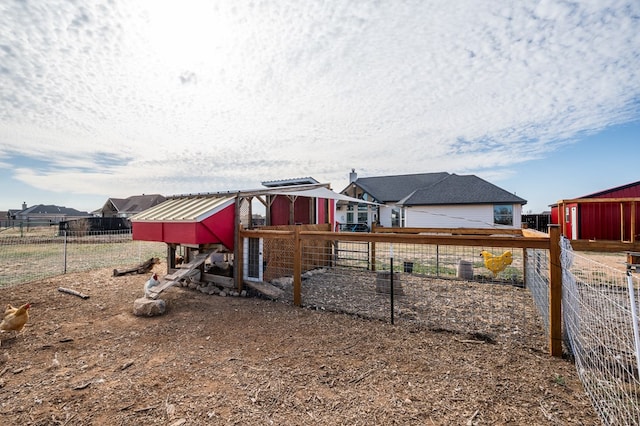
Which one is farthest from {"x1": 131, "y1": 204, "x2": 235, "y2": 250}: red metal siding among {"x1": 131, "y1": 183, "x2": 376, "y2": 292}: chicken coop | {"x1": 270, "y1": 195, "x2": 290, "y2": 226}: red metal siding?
{"x1": 270, "y1": 195, "x2": 290, "y2": 226}: red metal siding

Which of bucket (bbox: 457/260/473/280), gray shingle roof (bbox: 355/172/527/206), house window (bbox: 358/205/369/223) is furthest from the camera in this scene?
house window (bbox: 358/205/369/223)

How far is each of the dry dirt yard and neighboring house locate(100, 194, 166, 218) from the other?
133 feet

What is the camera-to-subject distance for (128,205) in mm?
41875

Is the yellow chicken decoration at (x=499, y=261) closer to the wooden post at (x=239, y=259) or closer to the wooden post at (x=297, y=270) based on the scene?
the wooden post at (x=297, y=270)

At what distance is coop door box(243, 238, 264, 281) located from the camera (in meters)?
5.93

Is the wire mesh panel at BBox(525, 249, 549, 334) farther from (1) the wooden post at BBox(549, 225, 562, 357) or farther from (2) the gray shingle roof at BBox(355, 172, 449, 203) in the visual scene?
(2) the gray shingle roof at BBox(355, 172, 449, 203)

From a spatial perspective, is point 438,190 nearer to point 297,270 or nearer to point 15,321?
point 297,270

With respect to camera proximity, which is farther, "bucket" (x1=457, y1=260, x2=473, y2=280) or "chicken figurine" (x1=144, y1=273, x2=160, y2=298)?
"bucket" (x1=457, y1=260, x2=473, y2=280)

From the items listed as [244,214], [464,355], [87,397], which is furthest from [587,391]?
[244,214]

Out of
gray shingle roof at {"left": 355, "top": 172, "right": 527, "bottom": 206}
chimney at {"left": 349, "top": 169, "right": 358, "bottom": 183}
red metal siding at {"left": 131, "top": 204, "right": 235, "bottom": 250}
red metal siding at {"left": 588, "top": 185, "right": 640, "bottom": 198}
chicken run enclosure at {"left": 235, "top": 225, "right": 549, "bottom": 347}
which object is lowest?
chicken run enclosure at {"left": 235, "top": 225, "right": 549, "bottom": 347}

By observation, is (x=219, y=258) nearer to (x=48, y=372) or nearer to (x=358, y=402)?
(x=48, y=372)

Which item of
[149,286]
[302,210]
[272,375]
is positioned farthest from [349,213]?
[272,375]

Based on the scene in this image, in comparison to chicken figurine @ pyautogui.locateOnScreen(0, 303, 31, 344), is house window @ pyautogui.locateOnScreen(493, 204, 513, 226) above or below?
above

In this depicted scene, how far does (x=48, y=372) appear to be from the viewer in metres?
3.01
